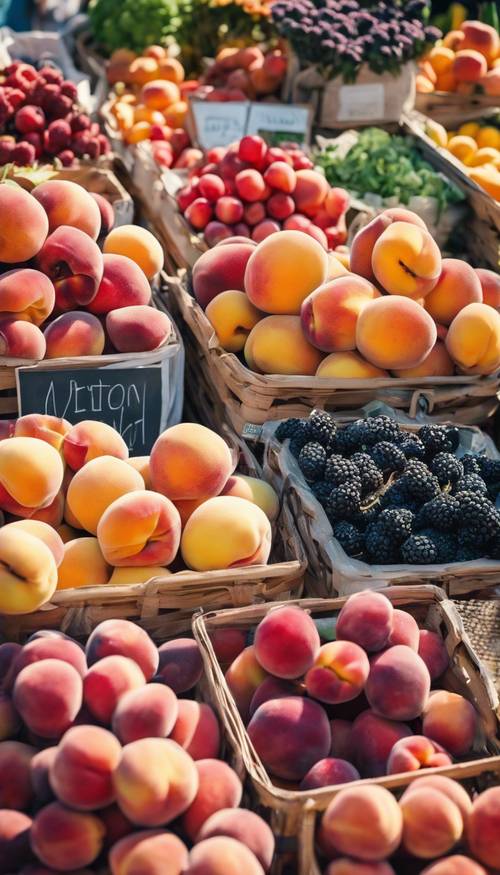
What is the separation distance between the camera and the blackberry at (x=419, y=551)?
57.3 inches

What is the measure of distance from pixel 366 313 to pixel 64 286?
619mm

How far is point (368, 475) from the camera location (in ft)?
5.17

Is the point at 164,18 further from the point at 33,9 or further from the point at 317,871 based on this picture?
the point at 317,871

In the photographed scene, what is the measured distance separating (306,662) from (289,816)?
0.19 m

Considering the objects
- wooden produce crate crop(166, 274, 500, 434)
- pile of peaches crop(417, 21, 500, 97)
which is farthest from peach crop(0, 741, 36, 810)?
pile of peaches crop(417, 21, 500, 97)

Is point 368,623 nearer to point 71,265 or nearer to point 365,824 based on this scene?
point 365,824

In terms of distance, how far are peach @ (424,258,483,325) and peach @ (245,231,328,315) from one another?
251mm

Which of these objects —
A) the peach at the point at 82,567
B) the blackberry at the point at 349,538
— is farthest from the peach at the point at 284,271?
the peach at the point at 82,567

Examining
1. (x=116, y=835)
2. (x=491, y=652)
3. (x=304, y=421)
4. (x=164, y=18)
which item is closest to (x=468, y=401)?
(x=304, y=421)

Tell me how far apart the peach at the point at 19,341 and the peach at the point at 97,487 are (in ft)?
1.36

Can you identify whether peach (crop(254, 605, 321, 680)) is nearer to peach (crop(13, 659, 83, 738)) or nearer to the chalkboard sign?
peach (crop(13, 659, 83, 738))

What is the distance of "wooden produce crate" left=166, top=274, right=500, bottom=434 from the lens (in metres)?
1.85

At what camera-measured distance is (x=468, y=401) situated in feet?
6.43

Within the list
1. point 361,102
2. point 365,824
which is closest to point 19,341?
point 365,824
